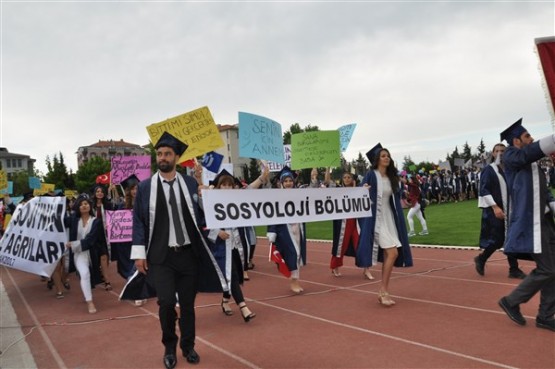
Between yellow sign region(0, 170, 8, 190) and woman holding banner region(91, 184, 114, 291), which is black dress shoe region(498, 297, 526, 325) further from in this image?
yellow sign region(0, 170, 8, 190)

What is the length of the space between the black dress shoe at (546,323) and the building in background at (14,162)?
12804cm

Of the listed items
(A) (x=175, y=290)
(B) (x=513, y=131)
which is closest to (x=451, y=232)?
(B) (x=513, y=131)

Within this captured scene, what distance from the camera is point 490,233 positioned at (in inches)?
297

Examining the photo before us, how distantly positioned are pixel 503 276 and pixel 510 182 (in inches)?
119

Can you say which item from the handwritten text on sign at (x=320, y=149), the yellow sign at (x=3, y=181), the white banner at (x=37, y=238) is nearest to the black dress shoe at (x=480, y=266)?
the handwritten text on sign at (x=320, y=149)

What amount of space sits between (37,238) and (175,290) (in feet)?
13.8

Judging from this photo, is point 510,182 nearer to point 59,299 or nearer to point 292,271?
point 292,271

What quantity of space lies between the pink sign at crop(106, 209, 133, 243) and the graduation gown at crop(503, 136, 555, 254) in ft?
21.0

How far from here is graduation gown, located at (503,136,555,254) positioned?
15.2ft

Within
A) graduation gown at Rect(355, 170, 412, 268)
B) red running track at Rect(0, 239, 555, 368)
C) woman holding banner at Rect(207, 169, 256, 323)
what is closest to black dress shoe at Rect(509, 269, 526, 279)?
red running track at Rect(0, 239, 555, 368)

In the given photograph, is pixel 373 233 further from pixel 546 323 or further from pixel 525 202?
pixel 546 323

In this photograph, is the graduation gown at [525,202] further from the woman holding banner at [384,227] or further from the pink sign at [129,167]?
the pink sign at [129,167]

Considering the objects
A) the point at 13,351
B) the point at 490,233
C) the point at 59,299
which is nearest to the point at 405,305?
the point at 490,233

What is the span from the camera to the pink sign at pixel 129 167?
10.2 meters
